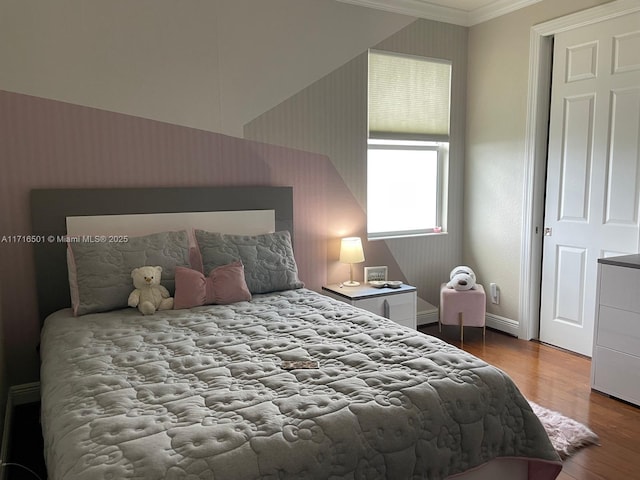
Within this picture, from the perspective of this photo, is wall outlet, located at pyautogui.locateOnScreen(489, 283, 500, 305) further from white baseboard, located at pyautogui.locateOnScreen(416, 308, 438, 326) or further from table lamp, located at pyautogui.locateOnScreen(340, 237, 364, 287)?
table lamp, located at pyautogui.locateOnScreen(340, 237, 364, 287)

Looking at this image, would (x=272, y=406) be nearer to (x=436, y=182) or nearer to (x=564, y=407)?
(x=564, y=407)

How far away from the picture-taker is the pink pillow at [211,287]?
107 inches

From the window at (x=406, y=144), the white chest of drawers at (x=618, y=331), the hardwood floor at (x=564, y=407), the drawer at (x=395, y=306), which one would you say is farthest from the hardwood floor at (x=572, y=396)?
the window at (x=406, y=144)

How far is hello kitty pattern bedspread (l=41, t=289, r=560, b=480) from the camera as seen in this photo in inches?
51.0

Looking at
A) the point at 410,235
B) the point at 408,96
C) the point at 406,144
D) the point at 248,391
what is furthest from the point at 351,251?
the point at 248,391

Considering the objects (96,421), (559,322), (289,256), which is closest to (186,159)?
(289,256)

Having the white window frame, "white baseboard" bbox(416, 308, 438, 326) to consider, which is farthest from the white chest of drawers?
the white window frame

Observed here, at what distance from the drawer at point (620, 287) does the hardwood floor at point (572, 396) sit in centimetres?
58

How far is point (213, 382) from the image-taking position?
5.59ft

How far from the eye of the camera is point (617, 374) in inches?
113

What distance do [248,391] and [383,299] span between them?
2.02 meters

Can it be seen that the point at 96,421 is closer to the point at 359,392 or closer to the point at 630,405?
the point at 359,392

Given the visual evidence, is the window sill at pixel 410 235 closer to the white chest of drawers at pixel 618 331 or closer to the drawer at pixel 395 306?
the drawer at pixel 395 306

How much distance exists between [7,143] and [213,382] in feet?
6.54
